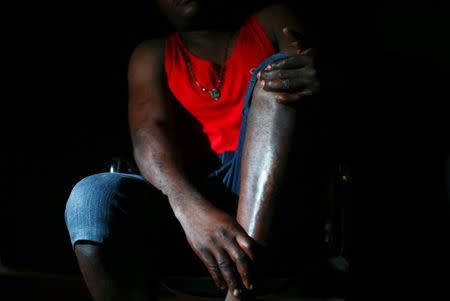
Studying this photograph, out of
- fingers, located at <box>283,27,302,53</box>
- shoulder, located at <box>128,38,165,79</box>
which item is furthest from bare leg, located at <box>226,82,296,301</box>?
shoulder, located at <box>128,38,165,79</box>

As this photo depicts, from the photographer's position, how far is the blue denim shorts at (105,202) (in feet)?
2.12

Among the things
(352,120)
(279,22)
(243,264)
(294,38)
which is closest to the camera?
(243,264)

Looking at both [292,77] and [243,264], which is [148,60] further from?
[243,264]

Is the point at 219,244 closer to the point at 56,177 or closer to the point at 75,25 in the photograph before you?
the point at 56,177

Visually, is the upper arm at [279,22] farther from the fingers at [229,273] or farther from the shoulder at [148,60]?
the fingers at [229,273]

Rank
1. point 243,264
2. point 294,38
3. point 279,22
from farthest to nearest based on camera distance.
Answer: point 279,22 < point 294,38 < point 243,264

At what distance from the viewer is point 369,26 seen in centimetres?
132

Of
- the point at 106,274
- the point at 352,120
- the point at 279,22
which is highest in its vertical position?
the point at 279,22

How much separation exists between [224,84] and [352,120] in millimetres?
419

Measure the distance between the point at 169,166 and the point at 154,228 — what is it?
0.42 feet

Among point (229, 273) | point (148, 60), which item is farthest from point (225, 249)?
point (148, 60)

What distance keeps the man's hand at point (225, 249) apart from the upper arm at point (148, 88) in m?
0.31

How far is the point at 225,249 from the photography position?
0.64 metres

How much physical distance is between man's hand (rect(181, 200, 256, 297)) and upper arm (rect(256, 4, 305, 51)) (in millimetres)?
379
